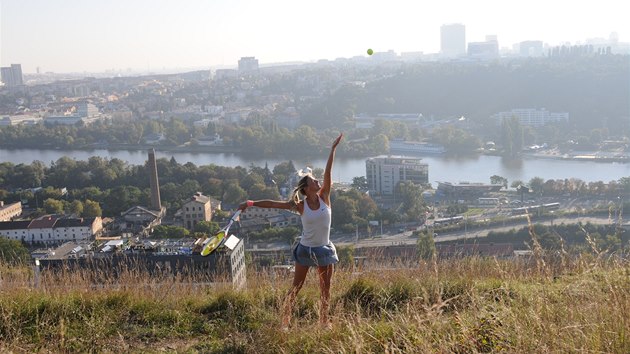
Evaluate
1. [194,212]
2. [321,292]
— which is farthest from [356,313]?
[194,212]

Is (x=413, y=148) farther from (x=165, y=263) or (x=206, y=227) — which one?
(x=165, y=263)

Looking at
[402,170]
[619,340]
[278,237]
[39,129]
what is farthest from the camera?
[39,129]

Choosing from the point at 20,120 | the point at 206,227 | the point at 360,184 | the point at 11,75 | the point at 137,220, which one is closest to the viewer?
the point at 206,227

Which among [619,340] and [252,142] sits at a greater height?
[619,340]

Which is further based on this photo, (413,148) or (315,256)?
(413,148)

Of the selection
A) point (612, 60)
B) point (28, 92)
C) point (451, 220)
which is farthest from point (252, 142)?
point (28, 92)

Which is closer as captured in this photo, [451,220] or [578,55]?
[451,220]

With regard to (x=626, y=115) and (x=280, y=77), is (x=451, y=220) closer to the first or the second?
(x=626, y=115)

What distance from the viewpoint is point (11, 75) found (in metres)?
39.9

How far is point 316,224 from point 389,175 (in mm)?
9833

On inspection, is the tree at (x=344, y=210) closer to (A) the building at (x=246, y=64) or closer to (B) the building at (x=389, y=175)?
(B) the building at (x=389, y=175)

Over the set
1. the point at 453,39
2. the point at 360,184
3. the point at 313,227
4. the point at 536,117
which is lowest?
the point at 360,184

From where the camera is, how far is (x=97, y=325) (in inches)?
51.2

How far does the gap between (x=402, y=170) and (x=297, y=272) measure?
32.6ft
